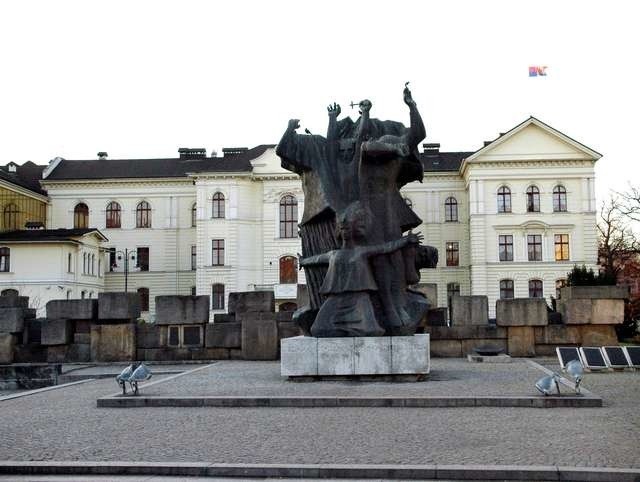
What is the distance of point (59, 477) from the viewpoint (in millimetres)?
7867

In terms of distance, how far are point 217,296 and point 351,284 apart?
54.3 metres

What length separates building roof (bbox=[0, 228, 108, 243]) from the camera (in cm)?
6153

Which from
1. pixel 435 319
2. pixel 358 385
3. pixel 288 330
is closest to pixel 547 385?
pixel 358 385

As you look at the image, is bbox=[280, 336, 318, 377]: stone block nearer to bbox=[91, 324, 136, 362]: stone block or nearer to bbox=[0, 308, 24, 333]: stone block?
bbox=[91, 324, 136, 362]: stone block

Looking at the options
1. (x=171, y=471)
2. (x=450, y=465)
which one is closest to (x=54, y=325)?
(x=171, y=471)

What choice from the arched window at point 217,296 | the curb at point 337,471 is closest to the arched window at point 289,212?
the arched window at point 217,296

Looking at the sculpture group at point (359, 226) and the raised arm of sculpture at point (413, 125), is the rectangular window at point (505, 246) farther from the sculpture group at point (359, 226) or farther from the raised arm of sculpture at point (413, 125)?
the raised arm of sculpture at point (413, 125)

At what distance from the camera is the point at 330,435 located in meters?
9.35

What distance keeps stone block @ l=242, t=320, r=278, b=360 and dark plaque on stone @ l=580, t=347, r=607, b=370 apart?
7.98 m

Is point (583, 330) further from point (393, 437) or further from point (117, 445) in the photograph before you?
point (117, 445)

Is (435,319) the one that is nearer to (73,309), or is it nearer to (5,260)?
(73,309)

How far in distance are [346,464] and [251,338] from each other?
13815mm

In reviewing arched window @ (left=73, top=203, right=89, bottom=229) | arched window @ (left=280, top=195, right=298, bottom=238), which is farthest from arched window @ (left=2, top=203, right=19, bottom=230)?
arched window @ (left=280, top=195, right=298, bottom=238)

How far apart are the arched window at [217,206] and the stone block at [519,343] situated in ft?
162
